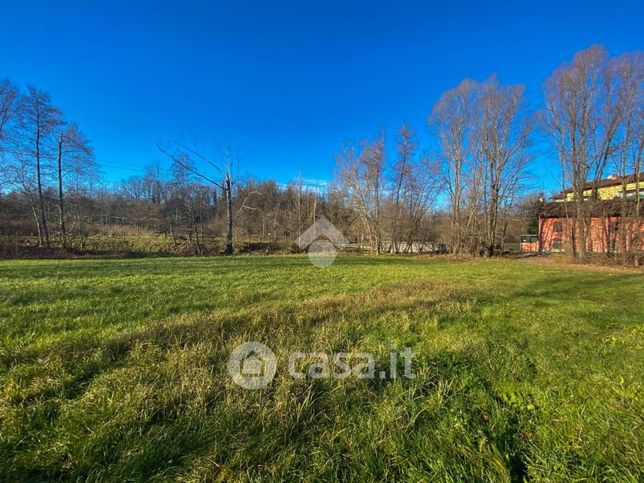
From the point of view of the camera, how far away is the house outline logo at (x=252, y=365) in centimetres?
293

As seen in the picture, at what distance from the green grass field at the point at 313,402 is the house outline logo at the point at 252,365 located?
0.11 metres

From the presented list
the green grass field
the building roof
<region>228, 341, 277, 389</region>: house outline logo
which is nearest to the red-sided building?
the building roof

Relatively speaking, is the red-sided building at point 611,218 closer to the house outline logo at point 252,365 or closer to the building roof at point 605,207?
the building roof at point 605,207

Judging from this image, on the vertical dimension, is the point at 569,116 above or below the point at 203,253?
above

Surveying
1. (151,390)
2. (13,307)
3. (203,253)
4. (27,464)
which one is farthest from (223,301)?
(203,253)

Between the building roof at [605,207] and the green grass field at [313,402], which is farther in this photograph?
the building roof at [605,207]

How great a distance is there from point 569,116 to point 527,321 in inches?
871

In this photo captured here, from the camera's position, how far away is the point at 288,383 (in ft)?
9.29

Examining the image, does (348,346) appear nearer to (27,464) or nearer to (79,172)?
(27,464)

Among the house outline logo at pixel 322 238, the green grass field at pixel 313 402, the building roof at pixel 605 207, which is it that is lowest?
the green grass field at pixel 313 402

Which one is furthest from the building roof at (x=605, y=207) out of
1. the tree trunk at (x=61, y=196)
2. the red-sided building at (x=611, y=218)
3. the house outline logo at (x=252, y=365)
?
the tree trunk at (x=61, y=196)

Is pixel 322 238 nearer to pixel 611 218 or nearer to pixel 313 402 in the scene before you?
pixel 611 218

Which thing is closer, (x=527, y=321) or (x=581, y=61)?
(x=527, y=321)

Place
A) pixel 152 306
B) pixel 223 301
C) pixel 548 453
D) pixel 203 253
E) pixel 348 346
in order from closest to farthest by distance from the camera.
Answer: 1. pixel 548 453
2. pixel 348 346
3. pixel 152 306
4. pixel 223 301
5. pixel 203 253
